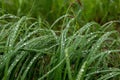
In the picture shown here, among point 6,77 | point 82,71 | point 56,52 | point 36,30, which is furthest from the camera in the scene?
point 36,30

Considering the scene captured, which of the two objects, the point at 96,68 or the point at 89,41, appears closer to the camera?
the point at 96,68

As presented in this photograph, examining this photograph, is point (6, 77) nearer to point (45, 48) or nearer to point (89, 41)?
point (45, 48)

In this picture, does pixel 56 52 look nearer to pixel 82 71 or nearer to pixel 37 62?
pixel 37 62

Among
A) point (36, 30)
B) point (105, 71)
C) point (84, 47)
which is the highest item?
point (36, 30)

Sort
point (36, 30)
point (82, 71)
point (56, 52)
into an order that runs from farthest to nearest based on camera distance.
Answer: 1. point (36, 30)
2. point (56, 52)
3. point (82, 71)

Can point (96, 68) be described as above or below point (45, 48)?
below

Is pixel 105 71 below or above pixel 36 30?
below

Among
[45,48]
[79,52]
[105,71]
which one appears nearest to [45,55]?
[45,48]

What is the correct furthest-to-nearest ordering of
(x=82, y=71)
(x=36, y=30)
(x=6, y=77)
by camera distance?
(x=36, y=30) < (x=6, y=77) < (x=82, y=71)

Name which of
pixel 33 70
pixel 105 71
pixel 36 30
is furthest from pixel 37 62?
pixel 105 71
